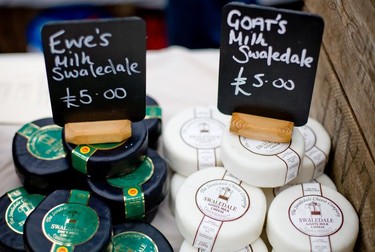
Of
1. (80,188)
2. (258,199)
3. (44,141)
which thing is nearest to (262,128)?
(258,199)

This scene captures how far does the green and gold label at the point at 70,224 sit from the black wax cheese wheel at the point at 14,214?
14 centimetres

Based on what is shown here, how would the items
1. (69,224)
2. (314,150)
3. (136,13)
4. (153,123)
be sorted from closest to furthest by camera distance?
(69,224)
(314,150)
(153,123)
(136,13)

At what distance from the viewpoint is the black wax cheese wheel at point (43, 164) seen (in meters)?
1.42

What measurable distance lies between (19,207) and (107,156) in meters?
0.31

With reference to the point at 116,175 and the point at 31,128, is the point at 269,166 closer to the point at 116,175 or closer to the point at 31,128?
the point at 116,175

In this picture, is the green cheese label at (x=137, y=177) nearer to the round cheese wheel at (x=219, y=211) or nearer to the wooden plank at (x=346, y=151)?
the round cheese wheel at (x=219, y=211)

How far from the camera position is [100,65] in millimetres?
1318

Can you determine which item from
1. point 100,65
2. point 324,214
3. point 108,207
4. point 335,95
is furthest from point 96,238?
point 335,95

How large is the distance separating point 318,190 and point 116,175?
0.57 meters

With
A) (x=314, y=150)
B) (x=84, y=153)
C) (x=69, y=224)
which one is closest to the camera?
(x=69, y=224)

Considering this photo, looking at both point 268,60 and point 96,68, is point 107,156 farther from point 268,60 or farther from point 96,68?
point 268,60

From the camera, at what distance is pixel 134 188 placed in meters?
1.39

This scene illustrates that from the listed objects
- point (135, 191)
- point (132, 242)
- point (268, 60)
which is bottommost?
point (132, 242)

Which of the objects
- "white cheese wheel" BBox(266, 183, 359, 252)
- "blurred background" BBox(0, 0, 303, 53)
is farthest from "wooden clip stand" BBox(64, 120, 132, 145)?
"blurred background" BBox(0, 0, 303, 53)
